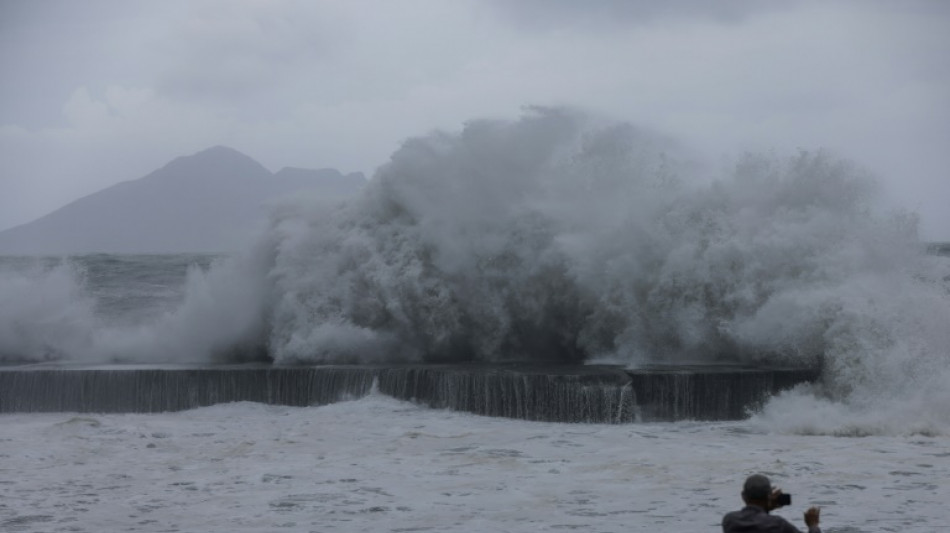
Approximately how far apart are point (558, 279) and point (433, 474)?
8.28 meters

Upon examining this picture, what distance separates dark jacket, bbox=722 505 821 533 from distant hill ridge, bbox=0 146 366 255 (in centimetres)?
10108

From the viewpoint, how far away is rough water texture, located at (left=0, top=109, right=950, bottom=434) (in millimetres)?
15430

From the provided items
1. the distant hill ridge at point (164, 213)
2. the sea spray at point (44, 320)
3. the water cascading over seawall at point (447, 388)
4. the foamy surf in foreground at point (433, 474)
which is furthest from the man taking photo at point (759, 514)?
the distant hill ridge at point (164, 213)

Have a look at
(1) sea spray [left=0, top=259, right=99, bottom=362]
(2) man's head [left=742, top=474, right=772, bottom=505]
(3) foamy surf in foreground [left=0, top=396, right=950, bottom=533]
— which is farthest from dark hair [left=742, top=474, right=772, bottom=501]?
(1) sea spray [left=0, top=259, right=99, bottom=362]

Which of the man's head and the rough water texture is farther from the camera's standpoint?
the rough water texture

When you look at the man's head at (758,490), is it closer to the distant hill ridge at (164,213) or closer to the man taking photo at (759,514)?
the man taking photo at (759,514)

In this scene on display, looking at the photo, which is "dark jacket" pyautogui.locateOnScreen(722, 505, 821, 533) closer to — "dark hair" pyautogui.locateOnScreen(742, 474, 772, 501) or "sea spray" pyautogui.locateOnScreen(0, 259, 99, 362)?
"dark hair" pyautogui.locateOnScreen(742, 474, 772, 501)

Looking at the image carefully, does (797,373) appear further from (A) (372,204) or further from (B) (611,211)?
(A) (372,204)

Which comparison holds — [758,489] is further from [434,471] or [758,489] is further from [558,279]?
[558,279]

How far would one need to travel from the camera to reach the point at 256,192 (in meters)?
155

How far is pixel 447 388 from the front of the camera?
14.2 meters

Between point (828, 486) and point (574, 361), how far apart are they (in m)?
7.84

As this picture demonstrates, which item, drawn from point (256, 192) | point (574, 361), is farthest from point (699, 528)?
point (256, 192)

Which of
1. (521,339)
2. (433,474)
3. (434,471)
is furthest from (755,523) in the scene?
(521,339)
